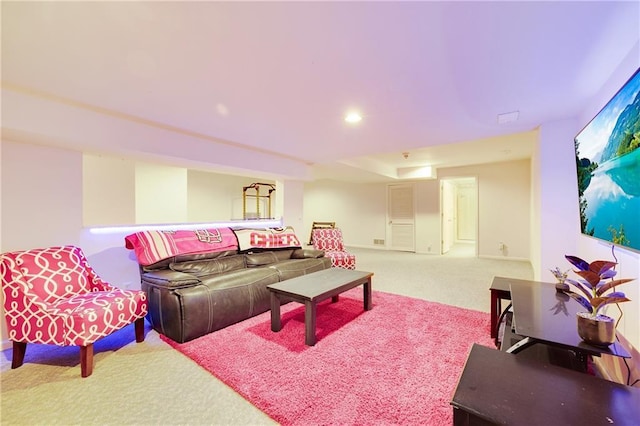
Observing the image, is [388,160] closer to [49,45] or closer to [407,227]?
[407,227]

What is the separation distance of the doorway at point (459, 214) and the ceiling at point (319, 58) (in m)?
5.13

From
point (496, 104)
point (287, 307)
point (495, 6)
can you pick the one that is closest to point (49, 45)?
point (495, 6)

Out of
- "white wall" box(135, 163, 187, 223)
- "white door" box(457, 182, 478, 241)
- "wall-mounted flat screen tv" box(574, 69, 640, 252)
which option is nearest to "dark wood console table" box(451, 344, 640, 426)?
"wall-mounted flat screen tv" box(574, 69, 640, 252)

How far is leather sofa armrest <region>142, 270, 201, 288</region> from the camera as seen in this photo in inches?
100

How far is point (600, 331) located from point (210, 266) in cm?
328

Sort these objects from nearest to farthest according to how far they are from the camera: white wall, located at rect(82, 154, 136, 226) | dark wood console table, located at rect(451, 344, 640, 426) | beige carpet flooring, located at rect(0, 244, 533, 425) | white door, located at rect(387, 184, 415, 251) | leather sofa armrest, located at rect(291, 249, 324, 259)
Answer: dark wood console table, located at rect(451, 344, 640, 426) < beige carpet flooring, located at rect(0, 244, 533, 425) < white wall, located at rect(82, 154, 136, 226) < leather sofa armrest, located at rect(291, 249, 324, 259) < white door, located at rect(387, 184, 415, 251)

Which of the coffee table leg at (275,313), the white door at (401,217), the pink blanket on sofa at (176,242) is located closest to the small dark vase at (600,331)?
the coffee table leg at (275,313)

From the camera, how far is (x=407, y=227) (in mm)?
7574

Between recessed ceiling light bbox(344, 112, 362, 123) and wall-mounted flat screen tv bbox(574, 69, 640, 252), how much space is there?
5.64ft

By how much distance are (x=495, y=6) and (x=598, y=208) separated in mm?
1452

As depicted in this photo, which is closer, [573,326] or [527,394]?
[527,394]

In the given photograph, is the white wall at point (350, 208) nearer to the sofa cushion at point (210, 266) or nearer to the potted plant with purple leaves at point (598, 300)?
the sofa cushion at point (210, 266)

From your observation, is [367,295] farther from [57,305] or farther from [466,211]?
[466,211]

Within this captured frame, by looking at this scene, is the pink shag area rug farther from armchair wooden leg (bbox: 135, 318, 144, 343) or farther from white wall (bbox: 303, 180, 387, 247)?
white wall (bbox: 303, 180, 387, 247)
